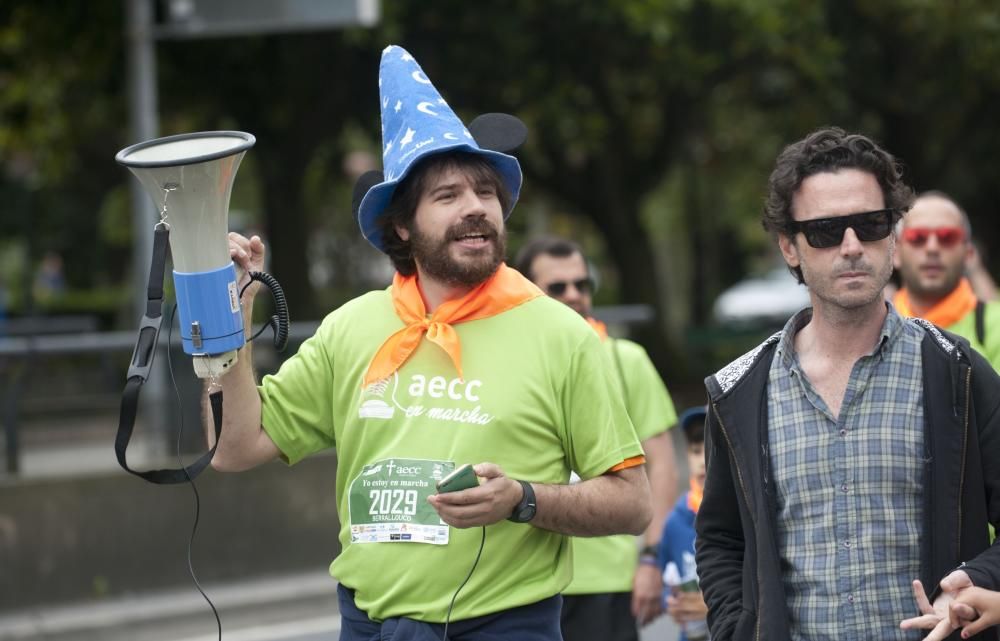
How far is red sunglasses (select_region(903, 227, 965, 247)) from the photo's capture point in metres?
5.91

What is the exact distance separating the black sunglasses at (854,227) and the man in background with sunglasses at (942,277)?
2.18 metres

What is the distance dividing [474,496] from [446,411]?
0.36 m

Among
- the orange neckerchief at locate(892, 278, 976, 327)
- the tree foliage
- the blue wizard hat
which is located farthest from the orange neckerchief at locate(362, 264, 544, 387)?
the tree foliage

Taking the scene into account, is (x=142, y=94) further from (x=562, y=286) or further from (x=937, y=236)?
(x=937, y=236)

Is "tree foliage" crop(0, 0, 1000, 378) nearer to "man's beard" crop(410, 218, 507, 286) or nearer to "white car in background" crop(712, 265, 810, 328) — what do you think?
"white car in background" crop(712, 265, 810, 328)

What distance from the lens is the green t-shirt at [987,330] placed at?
5.31 meters

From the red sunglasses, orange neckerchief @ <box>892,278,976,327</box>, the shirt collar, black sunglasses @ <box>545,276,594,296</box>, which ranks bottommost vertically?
orange neckerchief @ <box>892,278,976,327</box>

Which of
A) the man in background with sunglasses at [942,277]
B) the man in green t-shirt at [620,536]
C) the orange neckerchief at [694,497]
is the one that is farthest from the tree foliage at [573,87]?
the orange neckerchief at [694,497]

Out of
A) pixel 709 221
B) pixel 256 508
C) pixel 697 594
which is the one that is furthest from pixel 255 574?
pixel 709 221

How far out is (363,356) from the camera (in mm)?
3775

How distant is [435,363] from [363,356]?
20 cm

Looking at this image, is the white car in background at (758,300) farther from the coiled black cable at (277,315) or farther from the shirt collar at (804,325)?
the shirt collar at (804,325)

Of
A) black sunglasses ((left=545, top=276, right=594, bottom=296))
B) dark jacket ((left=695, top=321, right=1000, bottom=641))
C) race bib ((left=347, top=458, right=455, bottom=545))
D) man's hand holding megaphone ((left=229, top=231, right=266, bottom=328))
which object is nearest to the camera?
dark jacket ((left=695, top=321, right=1000, bottom=641))

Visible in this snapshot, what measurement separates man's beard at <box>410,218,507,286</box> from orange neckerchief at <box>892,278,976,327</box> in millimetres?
2324
